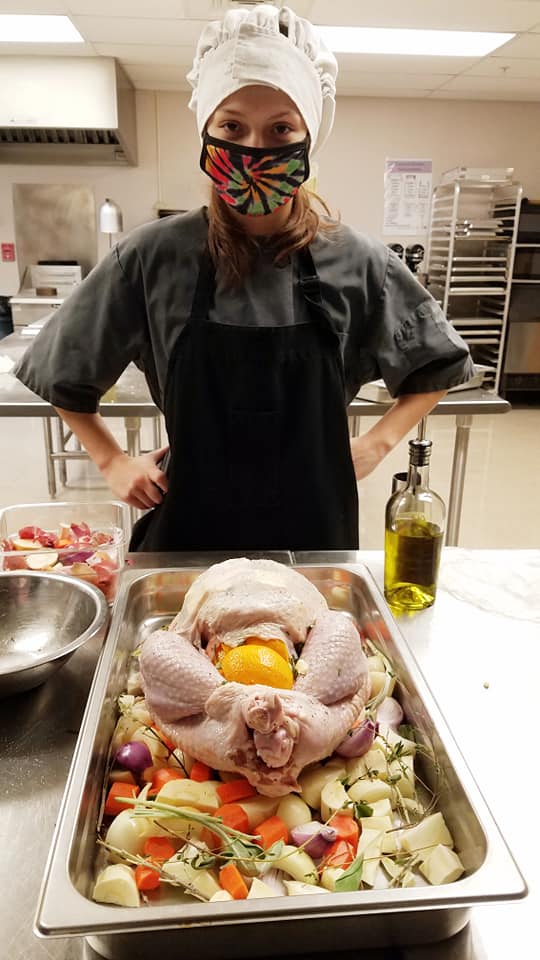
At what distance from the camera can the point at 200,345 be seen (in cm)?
133

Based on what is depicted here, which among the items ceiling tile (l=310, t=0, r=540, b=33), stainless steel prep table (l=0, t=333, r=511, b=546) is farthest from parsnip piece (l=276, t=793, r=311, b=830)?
ceiling tile (l=310, t=0, r=540, b=33)

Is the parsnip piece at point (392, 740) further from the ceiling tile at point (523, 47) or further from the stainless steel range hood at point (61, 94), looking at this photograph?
the stainless steel range hood at point (61, 94)

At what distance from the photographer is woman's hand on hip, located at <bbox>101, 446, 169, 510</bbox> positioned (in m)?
1.45

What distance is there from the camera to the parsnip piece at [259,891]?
25.1 inches

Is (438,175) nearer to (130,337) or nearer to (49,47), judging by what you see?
(49,47)

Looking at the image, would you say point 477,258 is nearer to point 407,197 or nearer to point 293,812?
point 407,197

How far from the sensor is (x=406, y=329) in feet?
4.75

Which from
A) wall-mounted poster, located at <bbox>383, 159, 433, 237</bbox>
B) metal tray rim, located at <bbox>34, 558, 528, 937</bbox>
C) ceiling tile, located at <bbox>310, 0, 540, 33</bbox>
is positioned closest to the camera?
metal tray rim, located at <bbox>34, 558, 528, 937</bbox>

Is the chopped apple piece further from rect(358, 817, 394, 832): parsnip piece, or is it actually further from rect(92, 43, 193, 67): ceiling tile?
rect(92, 43, 193, 67): ceiling tile

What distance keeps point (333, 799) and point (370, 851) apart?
66 mm

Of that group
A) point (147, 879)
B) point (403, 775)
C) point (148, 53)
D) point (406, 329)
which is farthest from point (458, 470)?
point (148, 53)

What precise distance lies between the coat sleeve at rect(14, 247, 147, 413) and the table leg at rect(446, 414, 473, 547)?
5.60 ft

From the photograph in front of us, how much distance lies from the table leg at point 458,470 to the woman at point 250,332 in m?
1.40

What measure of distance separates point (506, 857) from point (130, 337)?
1.10 metres
